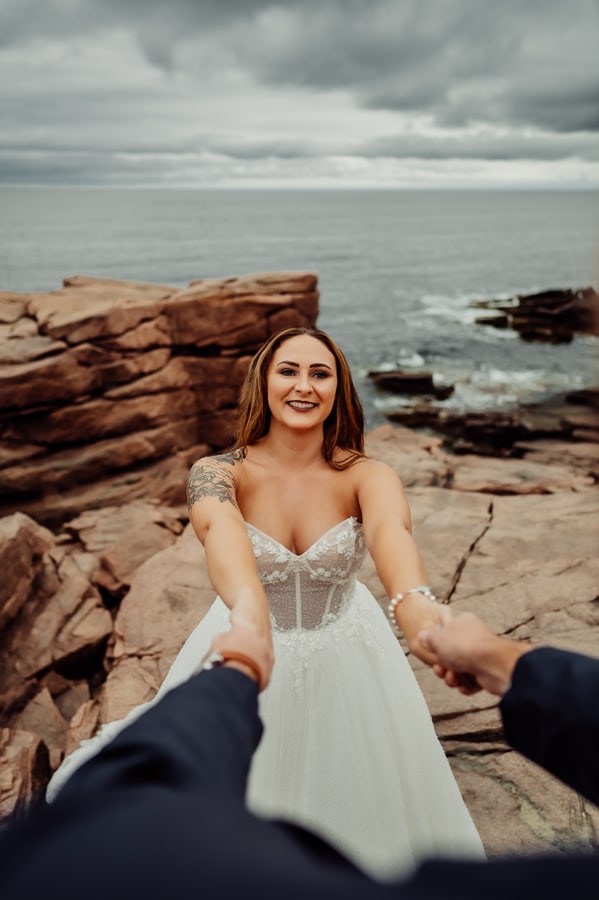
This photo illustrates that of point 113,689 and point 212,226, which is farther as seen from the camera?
point 212,226

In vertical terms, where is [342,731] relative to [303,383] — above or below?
below

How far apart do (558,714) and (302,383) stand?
2.52 m

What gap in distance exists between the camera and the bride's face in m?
3.99

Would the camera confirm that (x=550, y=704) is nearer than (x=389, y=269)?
Yes

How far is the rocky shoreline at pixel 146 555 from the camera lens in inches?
191

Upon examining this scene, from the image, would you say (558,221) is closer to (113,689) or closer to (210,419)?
(210,419)

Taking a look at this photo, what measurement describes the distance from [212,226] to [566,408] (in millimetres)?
122486

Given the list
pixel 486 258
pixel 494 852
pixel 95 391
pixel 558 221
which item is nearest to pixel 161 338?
pixel 95 391

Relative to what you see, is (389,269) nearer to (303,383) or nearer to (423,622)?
(303,383)

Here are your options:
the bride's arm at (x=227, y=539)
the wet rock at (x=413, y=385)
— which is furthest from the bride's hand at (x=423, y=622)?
the wet rock at (x=413, y=385)

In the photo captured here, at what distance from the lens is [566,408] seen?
24.7m

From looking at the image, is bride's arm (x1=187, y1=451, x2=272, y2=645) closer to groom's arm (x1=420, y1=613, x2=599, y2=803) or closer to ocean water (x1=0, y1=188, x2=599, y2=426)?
groom's arm (x1=420, y1=613, x2=599, y2=803)

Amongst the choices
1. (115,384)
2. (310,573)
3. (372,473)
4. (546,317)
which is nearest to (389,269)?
(546,317)

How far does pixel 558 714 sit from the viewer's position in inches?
73.9
